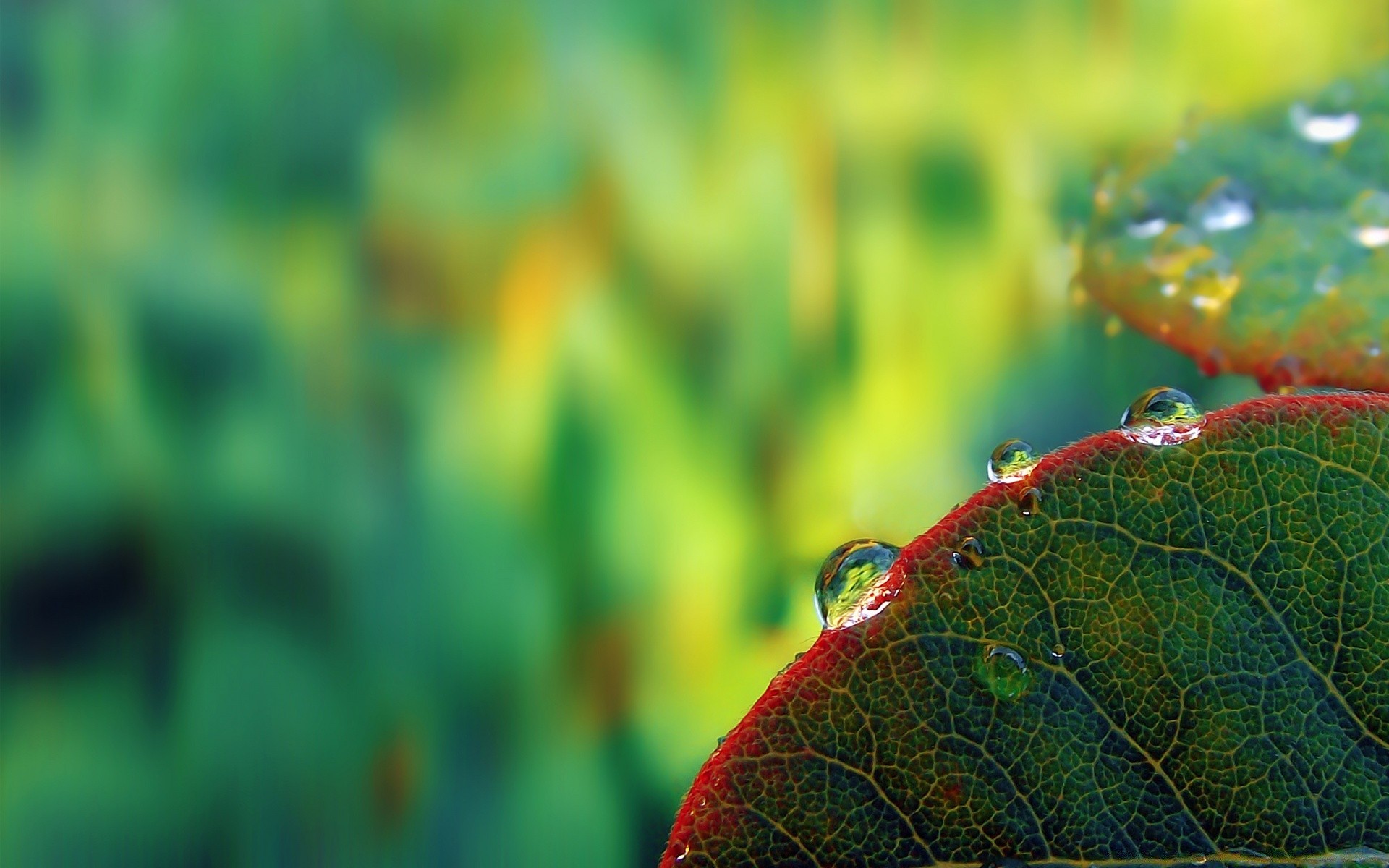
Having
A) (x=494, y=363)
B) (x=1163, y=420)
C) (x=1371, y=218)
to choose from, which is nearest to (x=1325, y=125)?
(x=1371, y=218)

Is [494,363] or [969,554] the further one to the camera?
[494,363]

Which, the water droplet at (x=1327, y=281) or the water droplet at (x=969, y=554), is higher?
the water droplet at (x=969, y=554)

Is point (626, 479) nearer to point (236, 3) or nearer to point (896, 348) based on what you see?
point (896, 348)

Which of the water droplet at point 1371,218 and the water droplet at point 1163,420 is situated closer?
the water droplet at point 1163,420

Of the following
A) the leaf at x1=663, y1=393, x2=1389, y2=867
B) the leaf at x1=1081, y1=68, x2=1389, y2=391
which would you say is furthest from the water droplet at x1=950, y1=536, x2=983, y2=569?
the leaf at x1=1081, y1=68, x2=1389, y2=391

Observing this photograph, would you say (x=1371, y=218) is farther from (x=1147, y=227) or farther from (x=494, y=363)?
(x=494, y=363)

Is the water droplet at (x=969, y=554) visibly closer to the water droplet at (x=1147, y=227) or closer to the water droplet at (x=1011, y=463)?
the water droplet at (x=1011, y=463)

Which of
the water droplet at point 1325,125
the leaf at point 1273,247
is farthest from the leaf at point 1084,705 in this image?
the water droplet at point 1325,125
